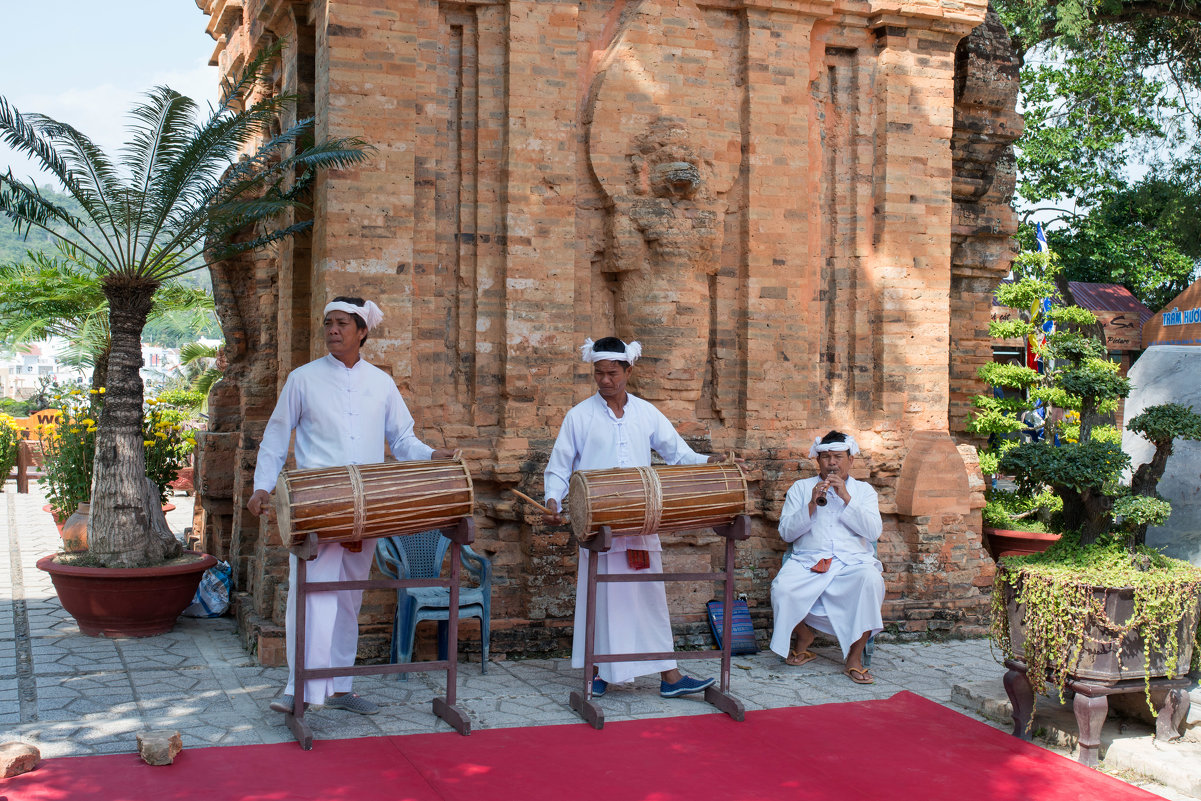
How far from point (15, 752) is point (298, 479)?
5.13ft

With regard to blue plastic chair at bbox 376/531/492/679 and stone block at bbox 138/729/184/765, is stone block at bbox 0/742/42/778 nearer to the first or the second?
stone block at bbox 138/729/184/765

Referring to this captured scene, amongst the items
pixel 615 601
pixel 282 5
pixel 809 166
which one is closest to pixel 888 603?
pixel 615 601

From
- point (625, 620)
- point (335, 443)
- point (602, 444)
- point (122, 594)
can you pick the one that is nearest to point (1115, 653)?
point (625, 620)

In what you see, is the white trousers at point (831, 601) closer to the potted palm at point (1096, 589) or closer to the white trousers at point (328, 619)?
the potted palm at point (1096, 589)

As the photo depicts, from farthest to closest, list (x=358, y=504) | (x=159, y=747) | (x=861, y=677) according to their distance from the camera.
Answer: (x=861, y=677) < (x=358, y=504) < (x=159, y=747)

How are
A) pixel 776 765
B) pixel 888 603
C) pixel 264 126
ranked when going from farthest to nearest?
pixel 264 126 → pixel 888 603 → pixel 776 765

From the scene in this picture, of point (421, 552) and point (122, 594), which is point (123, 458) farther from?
point (421, 552)

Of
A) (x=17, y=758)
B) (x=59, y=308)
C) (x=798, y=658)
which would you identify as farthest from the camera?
(x=59, y=308)

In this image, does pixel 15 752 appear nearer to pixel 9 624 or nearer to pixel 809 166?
pixel 9 624

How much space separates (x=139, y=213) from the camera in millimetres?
7074

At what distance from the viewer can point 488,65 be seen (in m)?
6.89

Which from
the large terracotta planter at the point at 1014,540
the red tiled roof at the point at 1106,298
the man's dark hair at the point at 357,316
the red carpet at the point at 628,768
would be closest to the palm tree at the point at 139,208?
the man's dark hair at the point at 357,316

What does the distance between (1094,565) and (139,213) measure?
20.8ft

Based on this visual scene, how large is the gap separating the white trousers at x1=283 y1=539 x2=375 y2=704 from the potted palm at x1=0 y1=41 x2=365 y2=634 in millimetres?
1981
